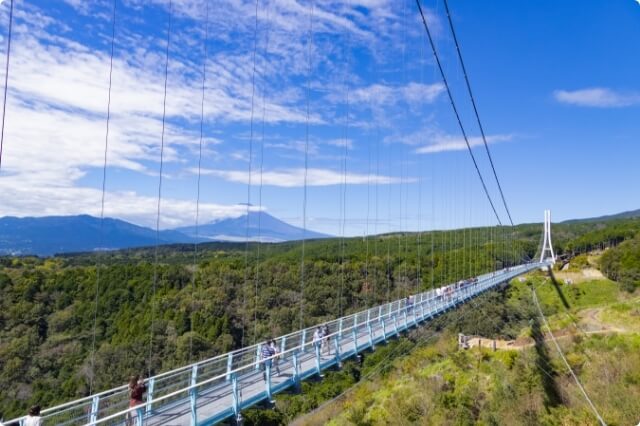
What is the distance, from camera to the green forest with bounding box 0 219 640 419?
902 inches

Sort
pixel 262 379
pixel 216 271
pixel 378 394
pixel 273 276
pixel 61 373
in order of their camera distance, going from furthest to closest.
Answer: pixel 273 276 < pixel 216 271 < pixel 378 394 < pixel 61 373 < pixel 262 379

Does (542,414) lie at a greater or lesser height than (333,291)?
lesser

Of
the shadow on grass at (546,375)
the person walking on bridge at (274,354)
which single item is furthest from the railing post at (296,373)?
the shadow on grass at (546,375)

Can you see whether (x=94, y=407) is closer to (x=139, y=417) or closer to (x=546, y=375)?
(x=139, y=417)

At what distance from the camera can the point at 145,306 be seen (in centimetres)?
2389

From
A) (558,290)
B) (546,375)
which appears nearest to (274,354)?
(546,375)

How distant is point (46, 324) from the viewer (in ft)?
79.5

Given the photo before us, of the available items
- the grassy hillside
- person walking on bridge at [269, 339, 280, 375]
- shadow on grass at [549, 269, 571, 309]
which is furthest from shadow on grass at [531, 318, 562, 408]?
shadow on grass at [549, 269, 571, 309]

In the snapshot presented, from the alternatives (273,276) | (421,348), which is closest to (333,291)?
(273,276)

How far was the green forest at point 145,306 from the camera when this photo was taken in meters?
22.9

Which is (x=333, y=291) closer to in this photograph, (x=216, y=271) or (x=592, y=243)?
(x=216, y=271)

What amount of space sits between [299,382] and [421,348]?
31759 mm

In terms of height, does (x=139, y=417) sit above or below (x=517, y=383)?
above

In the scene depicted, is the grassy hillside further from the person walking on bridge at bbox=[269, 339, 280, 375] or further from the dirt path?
the person walking on bridge at bbox=[269, 339, 280, 375]
